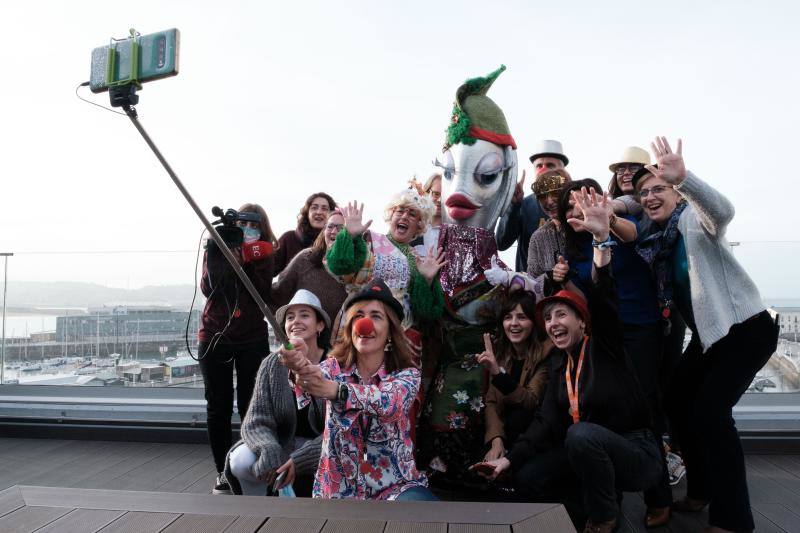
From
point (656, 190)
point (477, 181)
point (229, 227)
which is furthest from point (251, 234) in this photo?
point (656, 190)

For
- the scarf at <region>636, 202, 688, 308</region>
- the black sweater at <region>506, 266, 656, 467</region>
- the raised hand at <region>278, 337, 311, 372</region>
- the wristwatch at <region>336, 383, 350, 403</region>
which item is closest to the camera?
the raised hand at <region>278, 337, 311, 372</region>

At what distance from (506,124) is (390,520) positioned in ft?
6.42

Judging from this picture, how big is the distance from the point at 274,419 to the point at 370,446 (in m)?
0.51

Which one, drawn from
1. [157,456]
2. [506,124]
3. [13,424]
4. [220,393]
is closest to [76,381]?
[13,424]

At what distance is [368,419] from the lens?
1789mm

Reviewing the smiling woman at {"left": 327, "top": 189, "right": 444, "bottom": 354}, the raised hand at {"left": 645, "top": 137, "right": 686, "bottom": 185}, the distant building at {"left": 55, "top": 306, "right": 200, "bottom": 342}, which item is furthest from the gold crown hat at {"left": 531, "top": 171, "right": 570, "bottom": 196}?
the distant building at {"left": 55, "top": 306, "right": 200, "bottom": 342}

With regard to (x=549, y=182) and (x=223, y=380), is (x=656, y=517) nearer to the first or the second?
(x=549, y=182)

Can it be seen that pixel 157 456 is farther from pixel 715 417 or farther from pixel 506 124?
pixel 715 417

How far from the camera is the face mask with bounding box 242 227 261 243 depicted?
2.65 metres

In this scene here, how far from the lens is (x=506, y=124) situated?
2641 mm

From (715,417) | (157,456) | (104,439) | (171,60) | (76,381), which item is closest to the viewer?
(171,60)

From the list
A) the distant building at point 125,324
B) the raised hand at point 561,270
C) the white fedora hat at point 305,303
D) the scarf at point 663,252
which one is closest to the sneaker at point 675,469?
the scarf at point 663,252

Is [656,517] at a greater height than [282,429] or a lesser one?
lesser

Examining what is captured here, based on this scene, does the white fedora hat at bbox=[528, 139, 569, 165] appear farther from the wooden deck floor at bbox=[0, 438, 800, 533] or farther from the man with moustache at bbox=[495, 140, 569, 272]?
the wooden deck floor at bbox=[0, 438, 800, 533]
